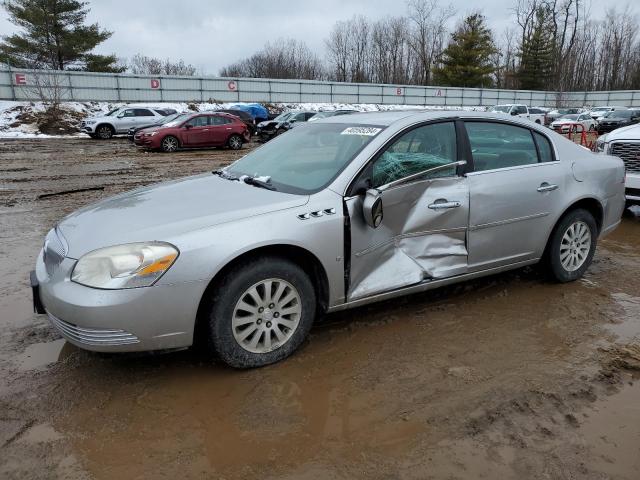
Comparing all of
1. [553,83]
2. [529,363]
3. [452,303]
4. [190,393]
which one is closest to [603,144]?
[452,303]

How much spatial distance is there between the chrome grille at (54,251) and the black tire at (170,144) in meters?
15.7

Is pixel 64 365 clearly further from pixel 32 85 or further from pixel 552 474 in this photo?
pixel 32 85

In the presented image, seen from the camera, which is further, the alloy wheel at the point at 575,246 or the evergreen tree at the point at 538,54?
the evergreen tree at the point at 538,54

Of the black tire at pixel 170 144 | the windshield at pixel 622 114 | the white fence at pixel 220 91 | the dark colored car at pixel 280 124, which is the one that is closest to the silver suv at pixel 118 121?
the dark colored car at pixel 280 124

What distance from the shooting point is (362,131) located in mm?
3826

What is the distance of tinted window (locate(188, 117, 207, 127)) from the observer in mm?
19105

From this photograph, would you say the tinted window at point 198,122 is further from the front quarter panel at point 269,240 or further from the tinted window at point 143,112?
the front quarter panel at point 269,240

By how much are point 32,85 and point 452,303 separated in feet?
111

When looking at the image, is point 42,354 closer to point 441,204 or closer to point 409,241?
point 409,241

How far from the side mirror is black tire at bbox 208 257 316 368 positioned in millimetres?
573

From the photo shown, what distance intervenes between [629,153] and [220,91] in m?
Answer: 35.1

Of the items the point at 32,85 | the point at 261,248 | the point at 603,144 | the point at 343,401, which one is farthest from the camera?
the point at 32,85

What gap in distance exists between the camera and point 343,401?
2.87m

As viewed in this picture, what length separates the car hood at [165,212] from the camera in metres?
2.90
